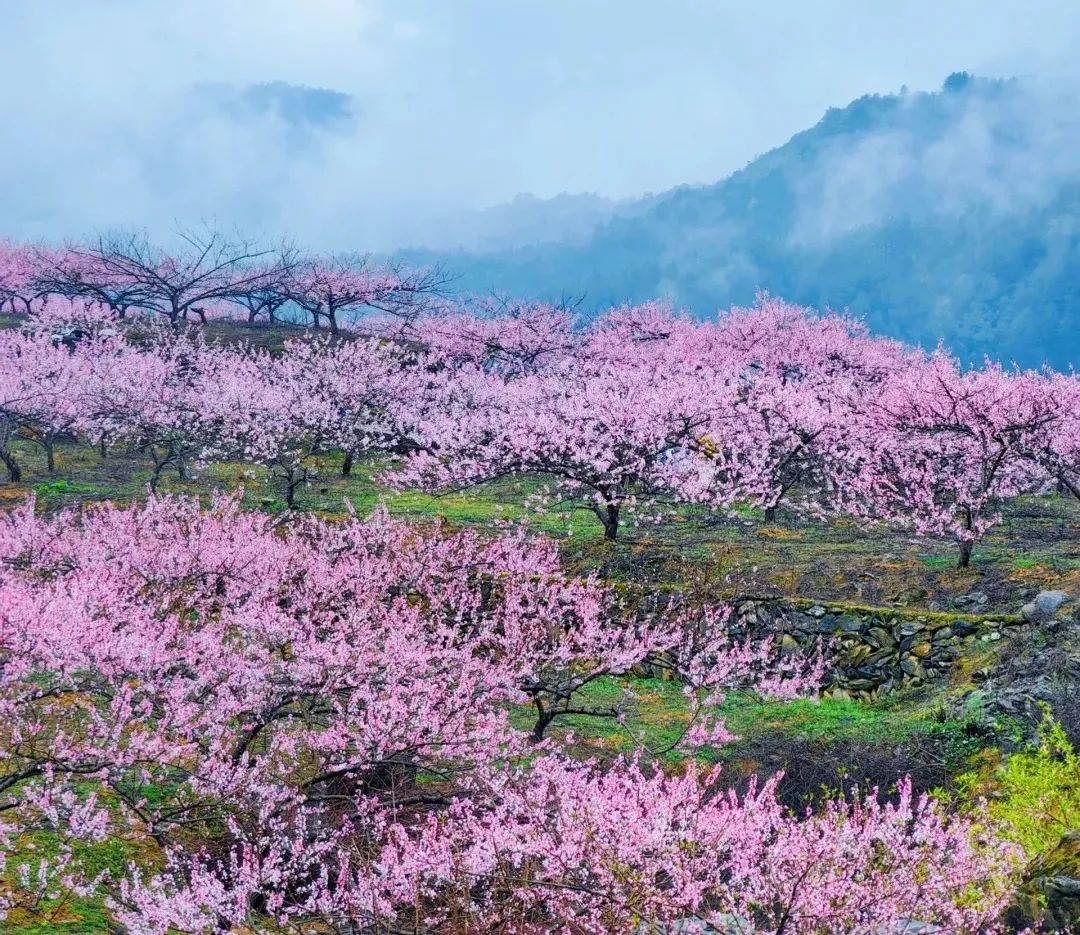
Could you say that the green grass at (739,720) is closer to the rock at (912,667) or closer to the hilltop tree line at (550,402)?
the rock at (912,667)

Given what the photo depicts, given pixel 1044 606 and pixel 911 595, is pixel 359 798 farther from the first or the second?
pixel 911 595

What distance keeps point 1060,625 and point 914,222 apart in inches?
3346

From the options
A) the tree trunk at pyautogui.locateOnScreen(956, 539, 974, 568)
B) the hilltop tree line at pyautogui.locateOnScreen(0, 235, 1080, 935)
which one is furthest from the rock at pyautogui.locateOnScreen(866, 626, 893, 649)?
the tree trunk at pyautogui.locateOnScreen(956, 539, 974, 568)

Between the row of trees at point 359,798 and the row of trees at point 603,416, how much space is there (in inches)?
319

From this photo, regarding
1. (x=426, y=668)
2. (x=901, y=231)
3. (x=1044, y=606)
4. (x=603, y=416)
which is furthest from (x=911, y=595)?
(x=901, y=231)

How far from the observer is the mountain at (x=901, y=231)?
80.6 m

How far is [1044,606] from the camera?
1568cm

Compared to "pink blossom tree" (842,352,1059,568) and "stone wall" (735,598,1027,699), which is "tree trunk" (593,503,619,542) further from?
"pink blossom tree" (842,352,1059,568)

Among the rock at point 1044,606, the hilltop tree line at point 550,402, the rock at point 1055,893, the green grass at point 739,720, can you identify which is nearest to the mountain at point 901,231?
the hilltop tree line at point 550,402

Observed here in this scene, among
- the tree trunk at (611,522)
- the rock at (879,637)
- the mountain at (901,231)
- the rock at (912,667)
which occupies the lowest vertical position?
the rock at (912,667)

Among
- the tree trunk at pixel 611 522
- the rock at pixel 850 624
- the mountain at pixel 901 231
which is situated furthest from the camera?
the mountain at pixel 901 231

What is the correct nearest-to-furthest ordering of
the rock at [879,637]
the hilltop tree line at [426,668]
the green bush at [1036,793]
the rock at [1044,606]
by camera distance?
the hilltop tree line at [426,668], the green bush at [1036,793], the rock at [1044,606], the rock at [879,637]

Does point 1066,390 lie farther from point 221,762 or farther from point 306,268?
point 306,268

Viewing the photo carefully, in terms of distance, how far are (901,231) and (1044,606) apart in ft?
274
